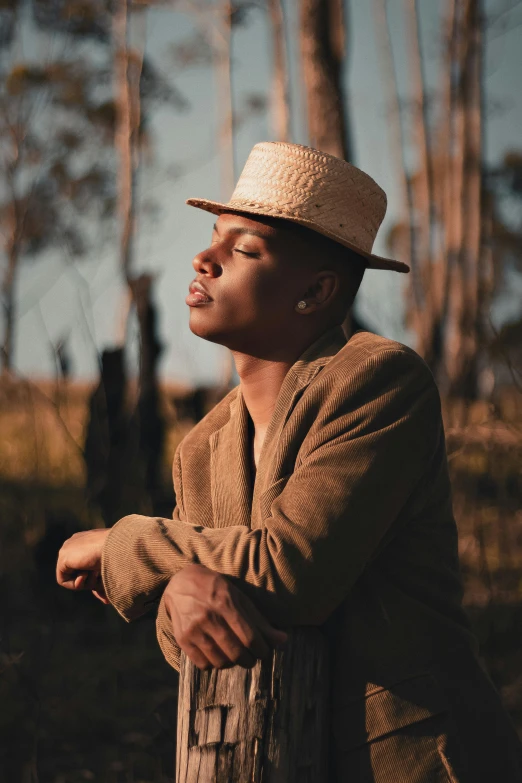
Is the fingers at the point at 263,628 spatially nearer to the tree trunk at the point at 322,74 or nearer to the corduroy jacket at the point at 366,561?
the corduroy jacket at the point at 366,561

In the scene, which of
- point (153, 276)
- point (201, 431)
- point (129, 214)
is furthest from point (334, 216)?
point (129, 214)

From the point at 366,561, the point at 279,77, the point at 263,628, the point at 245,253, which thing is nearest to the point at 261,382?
the point at 245,253

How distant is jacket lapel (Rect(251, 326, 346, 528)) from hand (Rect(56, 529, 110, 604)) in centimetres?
30

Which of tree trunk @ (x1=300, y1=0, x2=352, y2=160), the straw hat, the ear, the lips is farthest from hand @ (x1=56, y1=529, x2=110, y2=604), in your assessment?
tree trunk @ (x1=300, y1=0, x2=352, y2=160)

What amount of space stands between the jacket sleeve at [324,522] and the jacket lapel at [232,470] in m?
0.16

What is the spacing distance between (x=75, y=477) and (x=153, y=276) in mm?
5233

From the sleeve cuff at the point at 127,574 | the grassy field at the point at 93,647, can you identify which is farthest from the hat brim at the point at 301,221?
the grassy field at the point at 93,647

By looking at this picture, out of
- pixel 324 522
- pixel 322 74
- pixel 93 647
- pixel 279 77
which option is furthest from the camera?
pixel 279 77

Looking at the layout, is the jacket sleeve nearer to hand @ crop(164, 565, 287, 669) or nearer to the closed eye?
hand @ crop(164, 565, 287, 669)

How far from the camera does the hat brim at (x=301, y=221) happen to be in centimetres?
193

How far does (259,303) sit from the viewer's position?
1962 millimetres

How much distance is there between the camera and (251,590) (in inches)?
64.1

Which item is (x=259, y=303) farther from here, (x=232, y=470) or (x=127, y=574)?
(x=127, y=574)

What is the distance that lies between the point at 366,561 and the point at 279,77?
63.6 ft
